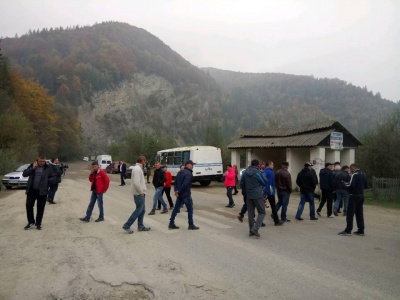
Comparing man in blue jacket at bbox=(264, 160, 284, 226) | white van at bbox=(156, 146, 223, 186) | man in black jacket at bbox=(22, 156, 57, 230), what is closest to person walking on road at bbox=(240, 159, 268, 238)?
man in blue jacket at bbox=(264, 160, 284, 226)

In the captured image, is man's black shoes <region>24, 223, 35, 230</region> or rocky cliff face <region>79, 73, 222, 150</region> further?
rocky cliff face <region>79, 73, 222, 150</region>

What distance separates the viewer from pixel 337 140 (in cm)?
2162

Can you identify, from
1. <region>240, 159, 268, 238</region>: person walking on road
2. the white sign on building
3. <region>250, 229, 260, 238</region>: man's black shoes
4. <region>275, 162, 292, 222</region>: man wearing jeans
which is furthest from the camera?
the white sign on building

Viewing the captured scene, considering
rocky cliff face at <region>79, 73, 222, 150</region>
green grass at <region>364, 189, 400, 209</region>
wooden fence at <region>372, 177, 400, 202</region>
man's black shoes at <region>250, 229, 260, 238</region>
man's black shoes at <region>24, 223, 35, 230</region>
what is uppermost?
rocky cliff face at <region>79, 73, 222, 150</region>

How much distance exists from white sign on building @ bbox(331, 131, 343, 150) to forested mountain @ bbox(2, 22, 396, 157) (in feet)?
197

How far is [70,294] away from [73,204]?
33.9 feet

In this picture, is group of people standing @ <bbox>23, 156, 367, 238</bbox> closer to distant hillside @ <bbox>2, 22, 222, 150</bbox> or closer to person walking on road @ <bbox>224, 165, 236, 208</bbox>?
person walking on road @ <bbox>224, 165, 236, 208</bbox>

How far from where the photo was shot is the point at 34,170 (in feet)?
31.2

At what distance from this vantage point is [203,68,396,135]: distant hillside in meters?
114

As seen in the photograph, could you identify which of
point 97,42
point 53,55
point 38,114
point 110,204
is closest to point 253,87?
point 97,42

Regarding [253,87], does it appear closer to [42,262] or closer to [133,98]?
[133,98]

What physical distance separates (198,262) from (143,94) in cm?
11042

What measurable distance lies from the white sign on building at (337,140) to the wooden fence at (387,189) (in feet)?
14.7

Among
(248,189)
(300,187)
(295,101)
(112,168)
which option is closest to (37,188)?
(248,189)
